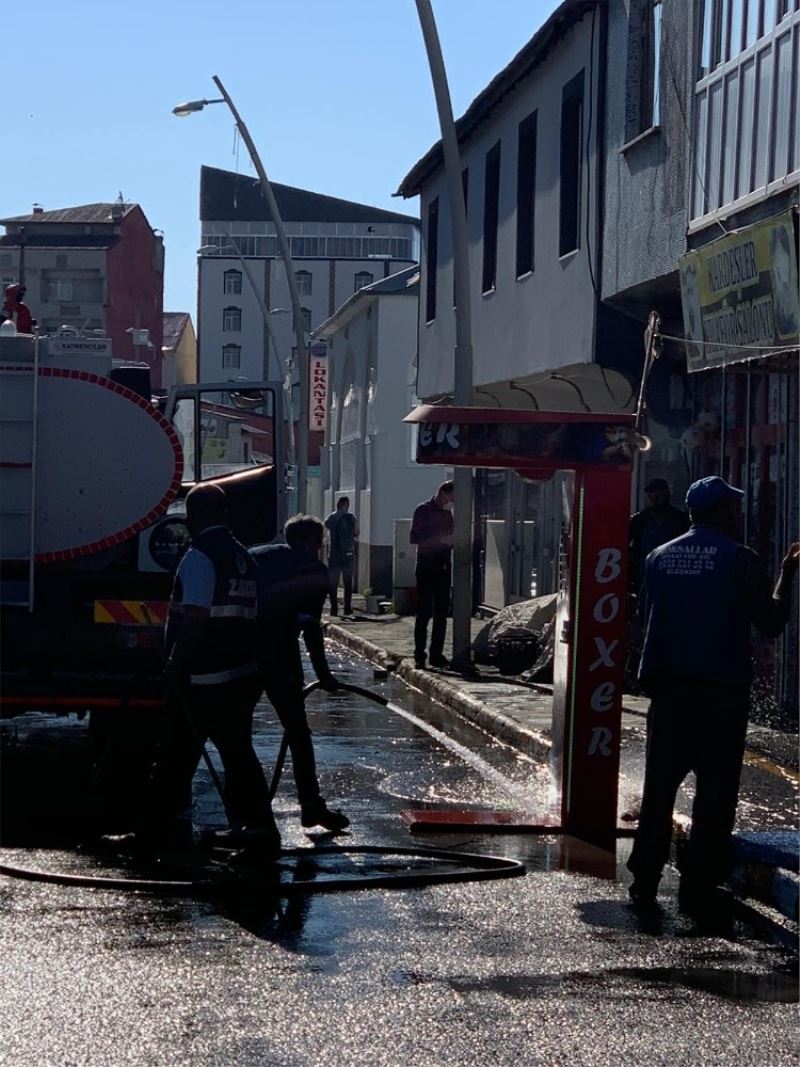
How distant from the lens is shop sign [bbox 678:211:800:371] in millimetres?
12422

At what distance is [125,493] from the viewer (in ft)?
34.8

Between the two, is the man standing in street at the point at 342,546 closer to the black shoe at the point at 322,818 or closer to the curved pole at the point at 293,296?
the curved pole at the point at 293,296

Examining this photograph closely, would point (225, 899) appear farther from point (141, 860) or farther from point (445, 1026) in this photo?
point (445, 1026)

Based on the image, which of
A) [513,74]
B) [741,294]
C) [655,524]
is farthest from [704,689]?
[513,74]

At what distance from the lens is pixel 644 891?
24.7 feet

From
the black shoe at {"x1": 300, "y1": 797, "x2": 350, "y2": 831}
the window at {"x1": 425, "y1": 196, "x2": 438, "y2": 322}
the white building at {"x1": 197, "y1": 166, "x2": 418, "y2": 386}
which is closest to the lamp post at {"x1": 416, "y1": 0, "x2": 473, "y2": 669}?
the black shoe at {"x1": 300, "y1": 797, "x2": 350, "y2": 831}

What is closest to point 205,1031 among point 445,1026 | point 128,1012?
point 128,1012

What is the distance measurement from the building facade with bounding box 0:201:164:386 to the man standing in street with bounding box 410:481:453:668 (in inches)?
2080

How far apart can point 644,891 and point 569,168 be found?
13.8 meters

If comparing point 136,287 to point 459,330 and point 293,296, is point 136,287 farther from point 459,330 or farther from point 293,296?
point 459,330

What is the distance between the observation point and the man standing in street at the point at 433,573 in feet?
60.5

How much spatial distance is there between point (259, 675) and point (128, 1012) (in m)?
3.04

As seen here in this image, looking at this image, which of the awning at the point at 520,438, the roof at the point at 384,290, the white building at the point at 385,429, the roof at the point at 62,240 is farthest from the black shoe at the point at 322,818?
the roof at the point at 62,240

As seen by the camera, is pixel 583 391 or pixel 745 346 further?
pixel 583 391
